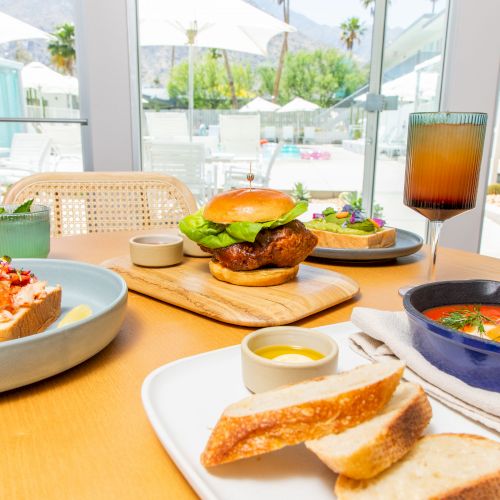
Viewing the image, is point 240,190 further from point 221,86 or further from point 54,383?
point 221,86

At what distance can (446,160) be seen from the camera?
1.15 meters

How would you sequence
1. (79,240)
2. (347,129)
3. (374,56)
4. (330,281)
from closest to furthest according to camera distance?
(330,281), (79,240), (374,56), (347,129)

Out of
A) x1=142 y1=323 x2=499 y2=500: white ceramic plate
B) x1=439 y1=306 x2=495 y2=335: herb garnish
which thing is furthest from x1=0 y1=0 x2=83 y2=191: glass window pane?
x1=439 y1=306 x2=495 y2=335: herb garnish

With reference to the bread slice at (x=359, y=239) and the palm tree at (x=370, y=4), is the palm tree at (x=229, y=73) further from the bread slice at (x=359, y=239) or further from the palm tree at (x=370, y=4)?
the bread slice at (x=359, y=239)

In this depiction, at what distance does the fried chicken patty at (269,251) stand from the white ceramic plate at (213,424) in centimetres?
36

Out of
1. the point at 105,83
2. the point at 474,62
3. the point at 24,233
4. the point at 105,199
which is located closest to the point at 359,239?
the point at 24,233

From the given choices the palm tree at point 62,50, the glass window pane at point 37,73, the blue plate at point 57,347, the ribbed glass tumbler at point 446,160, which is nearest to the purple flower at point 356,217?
the ribbed glass tumbler at point 446,160

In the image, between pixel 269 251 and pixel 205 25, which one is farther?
pixel 205 25

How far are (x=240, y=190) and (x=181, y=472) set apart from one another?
2.68ft

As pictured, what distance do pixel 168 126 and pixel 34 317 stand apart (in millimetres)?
3586

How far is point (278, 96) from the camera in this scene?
15.7ft

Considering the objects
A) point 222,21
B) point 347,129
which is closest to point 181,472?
point 347,129

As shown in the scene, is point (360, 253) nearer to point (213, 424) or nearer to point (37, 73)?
point (213, 424)

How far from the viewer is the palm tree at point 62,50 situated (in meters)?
3.24
